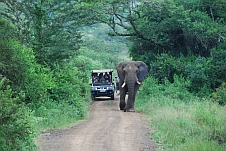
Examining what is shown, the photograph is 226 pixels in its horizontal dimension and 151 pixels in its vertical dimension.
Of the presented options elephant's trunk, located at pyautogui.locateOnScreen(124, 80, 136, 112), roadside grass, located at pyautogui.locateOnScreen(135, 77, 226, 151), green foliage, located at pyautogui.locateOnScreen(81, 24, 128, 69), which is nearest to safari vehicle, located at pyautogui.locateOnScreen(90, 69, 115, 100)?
elephant's trunk, located at pyautogui.locateOnScreen(124, 80, 136, 112)

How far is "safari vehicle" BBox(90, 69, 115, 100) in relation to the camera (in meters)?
30.7

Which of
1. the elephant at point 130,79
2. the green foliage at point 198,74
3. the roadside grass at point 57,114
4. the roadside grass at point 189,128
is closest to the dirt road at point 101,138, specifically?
the roadside grass at point 189,128

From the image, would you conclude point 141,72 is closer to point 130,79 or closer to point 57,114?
point 130,79

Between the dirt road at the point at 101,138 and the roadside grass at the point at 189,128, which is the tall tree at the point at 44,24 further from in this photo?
the roadside grass at the point at 189,128

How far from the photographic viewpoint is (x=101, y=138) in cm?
1353

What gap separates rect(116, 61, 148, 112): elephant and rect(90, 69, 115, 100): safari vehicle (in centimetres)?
560

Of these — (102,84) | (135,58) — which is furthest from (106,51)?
(102,84)

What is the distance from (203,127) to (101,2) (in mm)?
13319

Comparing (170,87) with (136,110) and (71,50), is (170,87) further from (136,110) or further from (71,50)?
(71,50)

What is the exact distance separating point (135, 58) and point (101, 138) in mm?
20051

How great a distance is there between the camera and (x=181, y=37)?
30.8m

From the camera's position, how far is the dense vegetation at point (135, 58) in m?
13.7

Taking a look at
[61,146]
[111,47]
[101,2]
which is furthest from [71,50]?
[111,47]

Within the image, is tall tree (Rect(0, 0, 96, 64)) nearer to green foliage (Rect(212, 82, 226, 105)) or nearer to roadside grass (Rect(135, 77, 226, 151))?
roadside grass (Rect(135, 77, 226, 151))
